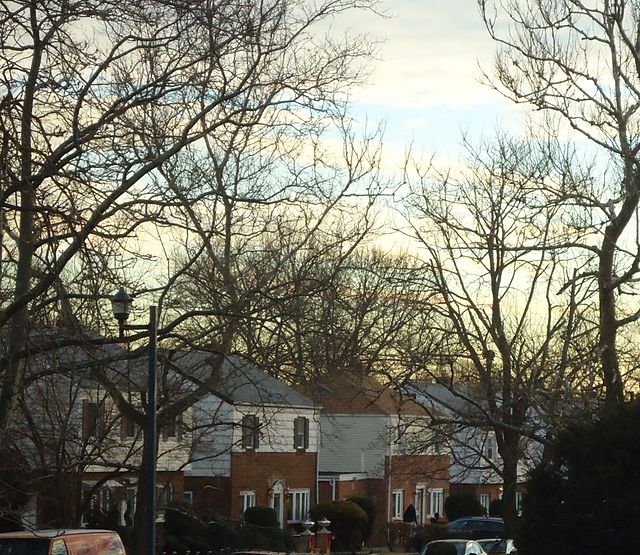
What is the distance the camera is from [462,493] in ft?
211

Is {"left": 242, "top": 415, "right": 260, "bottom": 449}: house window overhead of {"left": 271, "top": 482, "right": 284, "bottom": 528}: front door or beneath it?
overhead

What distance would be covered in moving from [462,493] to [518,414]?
39.1 metres

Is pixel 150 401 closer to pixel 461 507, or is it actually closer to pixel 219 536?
pixel 219 536

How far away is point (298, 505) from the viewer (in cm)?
5238

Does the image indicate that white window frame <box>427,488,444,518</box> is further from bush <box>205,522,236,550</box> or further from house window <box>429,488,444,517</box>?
bush <box>205,522,236,550</box>

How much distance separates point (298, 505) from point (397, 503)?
37.6ft

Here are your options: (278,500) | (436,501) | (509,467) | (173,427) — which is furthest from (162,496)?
(436,501)

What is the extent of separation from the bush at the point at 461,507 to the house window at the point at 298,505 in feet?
41.2

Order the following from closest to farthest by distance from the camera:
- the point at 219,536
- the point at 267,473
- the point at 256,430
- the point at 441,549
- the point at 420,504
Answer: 1. the point at 256,430
2. the point at 441,549
3. the point at 219,536
4. the point at 267,473
5. the point at 420,504

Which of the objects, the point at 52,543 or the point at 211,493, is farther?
the point at 211,493

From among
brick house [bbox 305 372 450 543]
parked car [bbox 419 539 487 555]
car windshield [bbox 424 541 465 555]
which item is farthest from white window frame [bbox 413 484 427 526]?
car windshield [bbox 424 541 465 555]

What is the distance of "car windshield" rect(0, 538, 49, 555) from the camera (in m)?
18.0

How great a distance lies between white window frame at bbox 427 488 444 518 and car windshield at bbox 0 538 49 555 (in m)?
50.6

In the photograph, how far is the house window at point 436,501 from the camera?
67681 mm
